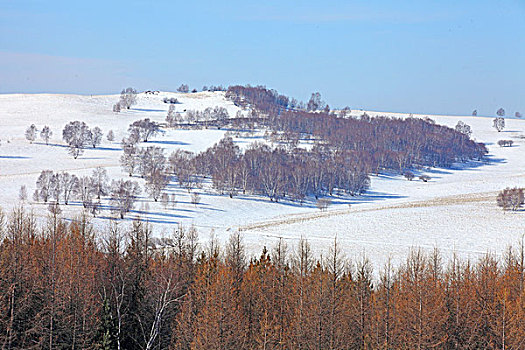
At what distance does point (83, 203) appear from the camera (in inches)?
3214

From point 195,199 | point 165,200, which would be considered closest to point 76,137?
point 195,199

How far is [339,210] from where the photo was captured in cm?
9600

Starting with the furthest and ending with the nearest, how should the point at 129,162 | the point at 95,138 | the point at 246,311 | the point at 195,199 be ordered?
1. the point at 95,138
2. the point at 129,162
3. the point at 195,199
4. the point at 246,311

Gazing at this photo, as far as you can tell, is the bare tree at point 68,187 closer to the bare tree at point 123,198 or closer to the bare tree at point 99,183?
the bare tree at point 99,183

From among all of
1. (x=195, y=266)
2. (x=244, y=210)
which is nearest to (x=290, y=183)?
(x=244, y=210)

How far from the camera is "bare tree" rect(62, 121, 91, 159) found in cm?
12885

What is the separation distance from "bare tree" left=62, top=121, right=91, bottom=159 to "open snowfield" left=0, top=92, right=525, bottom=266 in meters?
2.42

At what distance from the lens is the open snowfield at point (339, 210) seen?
67000 mm

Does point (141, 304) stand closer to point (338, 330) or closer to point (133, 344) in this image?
point (133, 344)

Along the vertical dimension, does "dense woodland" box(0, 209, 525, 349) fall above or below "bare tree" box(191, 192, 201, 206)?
below

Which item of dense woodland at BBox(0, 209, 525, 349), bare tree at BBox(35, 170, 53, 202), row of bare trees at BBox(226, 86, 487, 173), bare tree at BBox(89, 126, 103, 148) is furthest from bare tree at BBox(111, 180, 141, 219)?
row of bare trees at BBox(226, 86, 487, 173)

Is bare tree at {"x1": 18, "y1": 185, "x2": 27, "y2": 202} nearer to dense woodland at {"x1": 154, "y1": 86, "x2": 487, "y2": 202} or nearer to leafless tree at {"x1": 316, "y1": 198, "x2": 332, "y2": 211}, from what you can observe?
dense woodland at {"x1": 154, "y1": 86, "x2": 487, "y2": 202}

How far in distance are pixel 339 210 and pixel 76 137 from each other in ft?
245

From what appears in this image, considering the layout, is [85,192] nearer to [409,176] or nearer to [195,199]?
[195,199]
